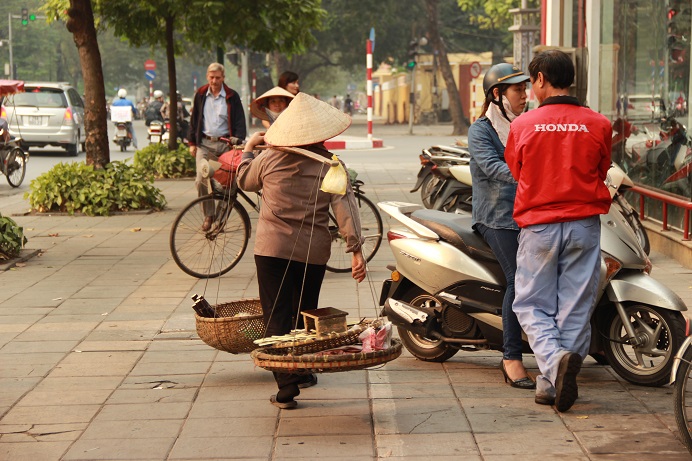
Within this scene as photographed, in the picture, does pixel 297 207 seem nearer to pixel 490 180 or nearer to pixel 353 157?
pixel 490 180

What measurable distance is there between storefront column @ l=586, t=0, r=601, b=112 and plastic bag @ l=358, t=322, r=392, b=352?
399 inches

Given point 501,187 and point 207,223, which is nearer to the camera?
point 501,187

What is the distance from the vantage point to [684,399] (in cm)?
487

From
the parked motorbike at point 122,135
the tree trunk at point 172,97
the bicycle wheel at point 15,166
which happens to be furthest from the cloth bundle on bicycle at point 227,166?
the parked motorbike at point 122,135

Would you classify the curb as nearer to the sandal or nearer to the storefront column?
the sandal

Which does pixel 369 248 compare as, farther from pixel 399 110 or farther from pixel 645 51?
pixel 399 110

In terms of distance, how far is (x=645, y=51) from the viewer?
505 inches

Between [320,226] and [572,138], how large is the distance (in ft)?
4.19


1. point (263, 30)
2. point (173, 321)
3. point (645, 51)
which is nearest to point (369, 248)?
point (173, 321)

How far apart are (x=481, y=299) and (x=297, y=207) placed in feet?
3.95

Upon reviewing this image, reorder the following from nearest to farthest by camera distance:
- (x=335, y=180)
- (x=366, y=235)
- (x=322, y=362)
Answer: (x=322, y=362)
(x=335, y=180)
(x=366, y=235)

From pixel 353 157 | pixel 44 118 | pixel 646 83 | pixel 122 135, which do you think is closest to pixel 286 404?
pixel 646 83

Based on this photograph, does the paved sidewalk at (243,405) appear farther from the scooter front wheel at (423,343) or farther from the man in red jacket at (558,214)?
the man in red jacket at (558,214)

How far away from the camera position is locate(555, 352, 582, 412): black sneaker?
5.54 metres
